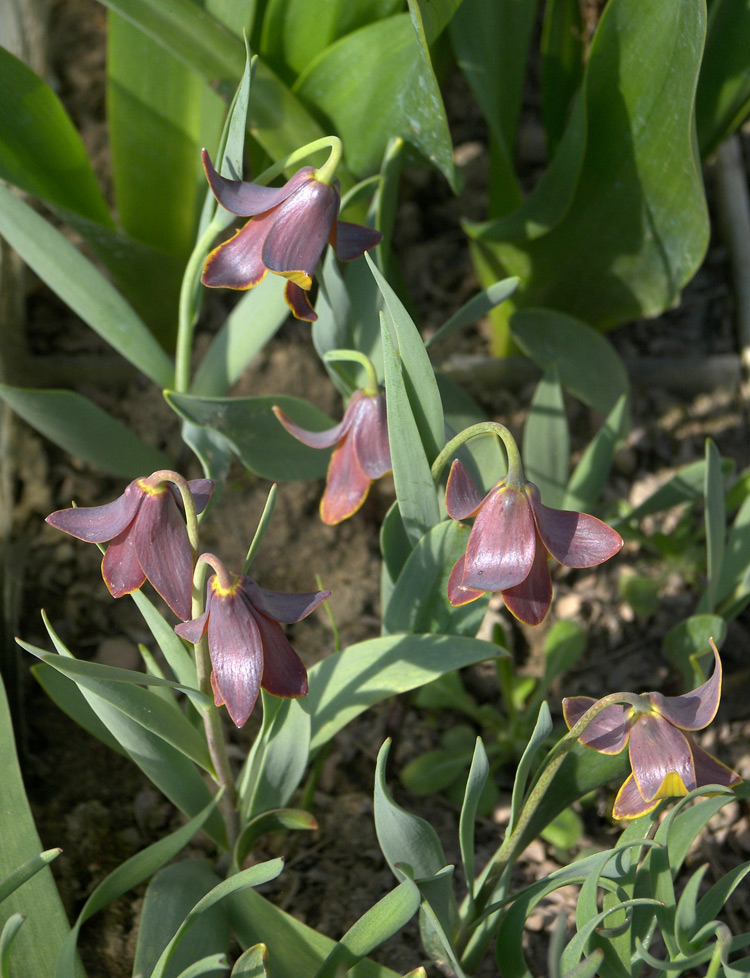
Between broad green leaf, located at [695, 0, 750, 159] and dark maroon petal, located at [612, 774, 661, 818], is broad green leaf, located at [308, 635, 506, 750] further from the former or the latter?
broad green leaf, located at [695, 0, 750, 159]

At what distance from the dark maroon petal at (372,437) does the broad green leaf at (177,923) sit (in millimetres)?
500

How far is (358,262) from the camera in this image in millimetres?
1256

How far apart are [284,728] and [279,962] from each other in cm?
24

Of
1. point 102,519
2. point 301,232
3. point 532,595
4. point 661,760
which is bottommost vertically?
point 661,760

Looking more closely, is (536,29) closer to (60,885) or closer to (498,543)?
(498,543)

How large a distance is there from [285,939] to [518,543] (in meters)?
0.51

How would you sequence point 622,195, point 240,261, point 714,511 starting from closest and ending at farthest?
point 240,261
point 714,511
point 622,195

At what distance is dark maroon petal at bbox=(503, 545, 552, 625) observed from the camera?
821 millimetres

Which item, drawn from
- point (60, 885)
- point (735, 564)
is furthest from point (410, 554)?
point (60, 885)

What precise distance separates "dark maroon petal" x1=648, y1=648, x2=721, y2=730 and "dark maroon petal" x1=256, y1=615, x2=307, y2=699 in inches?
12.6

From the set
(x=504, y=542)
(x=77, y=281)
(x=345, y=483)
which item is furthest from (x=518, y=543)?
(x=77, y=281)

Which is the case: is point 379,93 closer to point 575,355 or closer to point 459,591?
point 575,355

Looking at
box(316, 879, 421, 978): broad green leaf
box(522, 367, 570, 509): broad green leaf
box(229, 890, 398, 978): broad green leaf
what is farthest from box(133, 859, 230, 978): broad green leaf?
box(522, 367, 570, 509): broad green leaf

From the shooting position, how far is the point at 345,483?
1.03m
